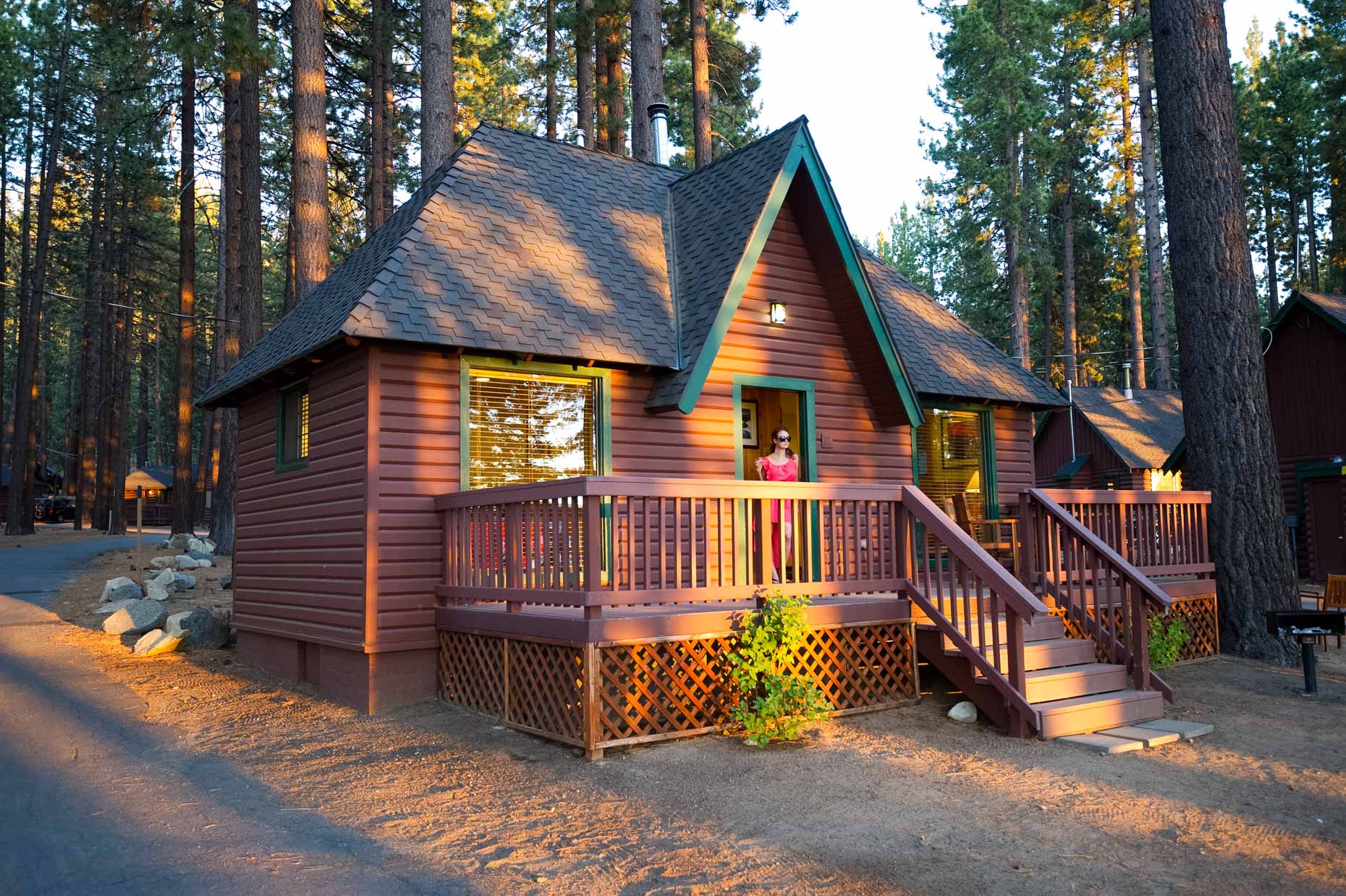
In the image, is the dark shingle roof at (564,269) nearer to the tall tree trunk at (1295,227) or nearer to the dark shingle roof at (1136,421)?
the dark shingle roof at (1136,421)

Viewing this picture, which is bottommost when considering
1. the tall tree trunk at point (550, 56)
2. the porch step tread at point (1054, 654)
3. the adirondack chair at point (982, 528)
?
the porch step tread at point (1054, 654)

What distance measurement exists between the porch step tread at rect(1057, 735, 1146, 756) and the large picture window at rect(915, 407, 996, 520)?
595cm

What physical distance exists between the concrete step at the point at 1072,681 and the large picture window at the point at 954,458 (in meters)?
4.94

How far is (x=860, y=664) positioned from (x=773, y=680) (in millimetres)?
1308

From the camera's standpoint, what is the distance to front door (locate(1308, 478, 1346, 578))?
21.1m

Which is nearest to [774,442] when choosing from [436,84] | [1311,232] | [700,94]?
[436,84]

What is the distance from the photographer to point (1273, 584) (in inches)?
421

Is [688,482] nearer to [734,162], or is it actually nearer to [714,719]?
[714,719]

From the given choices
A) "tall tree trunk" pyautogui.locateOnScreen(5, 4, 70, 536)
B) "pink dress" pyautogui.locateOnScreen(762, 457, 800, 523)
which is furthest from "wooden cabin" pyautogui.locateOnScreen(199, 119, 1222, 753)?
"tall tree trunk" pyautogui.locateOnScreen(5, 4, 70, 536)

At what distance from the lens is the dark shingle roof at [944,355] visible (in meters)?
12.9

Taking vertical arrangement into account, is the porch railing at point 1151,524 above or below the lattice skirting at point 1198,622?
above

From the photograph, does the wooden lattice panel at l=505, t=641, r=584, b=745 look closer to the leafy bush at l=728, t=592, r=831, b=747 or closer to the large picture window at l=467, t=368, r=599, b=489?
the leafy bush at l=728, t=592, r=831, b=747

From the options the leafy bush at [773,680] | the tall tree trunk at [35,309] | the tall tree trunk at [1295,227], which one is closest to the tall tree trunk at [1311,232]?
the tall tree trunk at [1295,227]

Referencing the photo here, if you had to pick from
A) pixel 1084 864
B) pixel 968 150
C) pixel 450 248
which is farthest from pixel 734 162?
pixel 968 150
